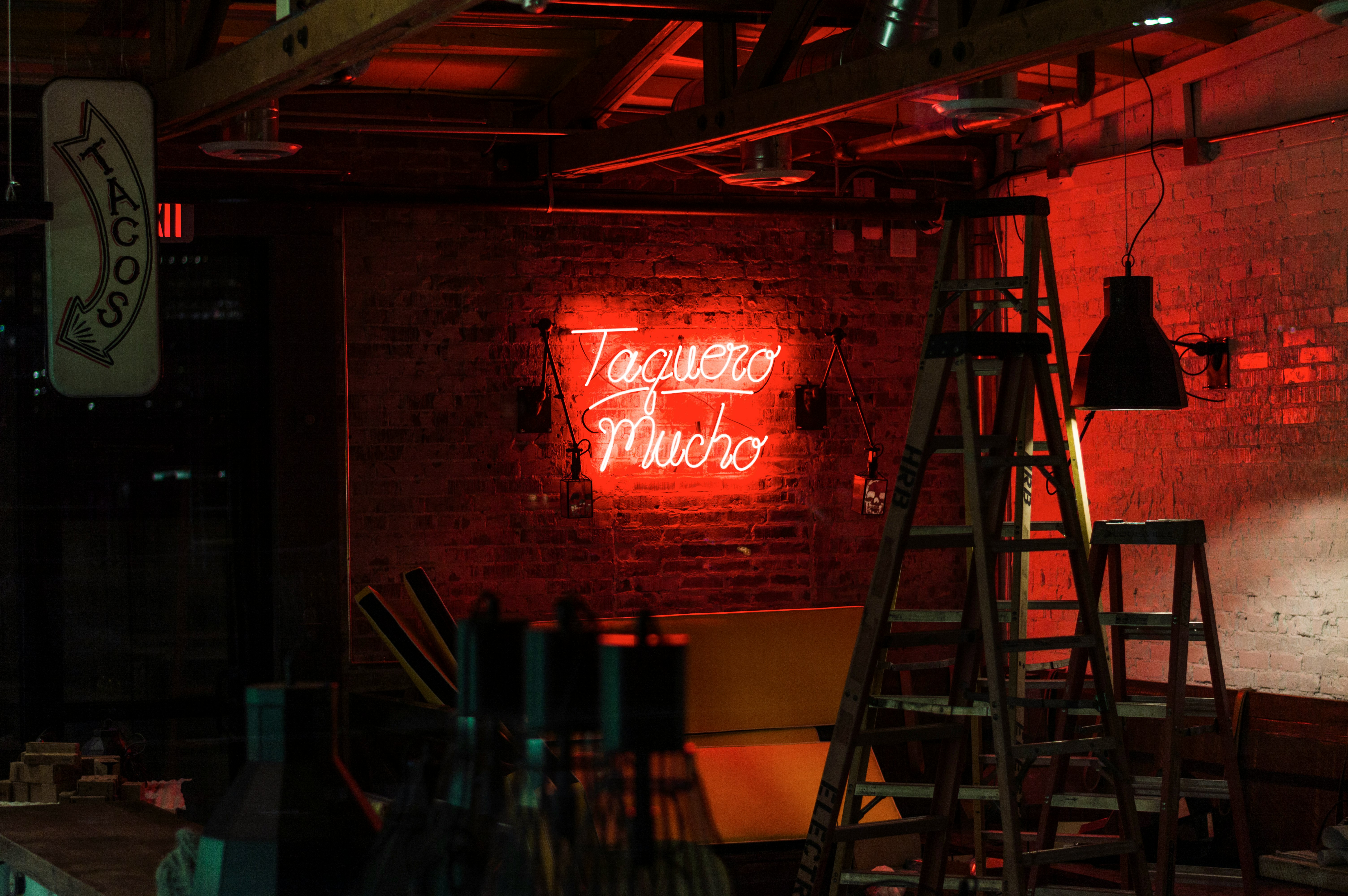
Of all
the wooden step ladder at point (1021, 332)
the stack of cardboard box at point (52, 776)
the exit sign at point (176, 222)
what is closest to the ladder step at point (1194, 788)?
the wooden step ladder at point (1021, 332)

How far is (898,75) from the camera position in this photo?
13.9 ft

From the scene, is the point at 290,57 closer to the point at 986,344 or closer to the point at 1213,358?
the point at 986,344

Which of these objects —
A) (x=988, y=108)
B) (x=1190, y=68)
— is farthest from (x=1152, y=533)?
(x=1190, y=68)

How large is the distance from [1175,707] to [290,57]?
3453mm

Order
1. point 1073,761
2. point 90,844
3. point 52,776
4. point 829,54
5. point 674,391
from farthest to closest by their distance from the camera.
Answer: point 674,391 < point 829,54 < point 1073,761 < point 52,776 < point 90,844

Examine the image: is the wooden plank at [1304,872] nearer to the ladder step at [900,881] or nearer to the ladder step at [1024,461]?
the ladder step at [900,881]

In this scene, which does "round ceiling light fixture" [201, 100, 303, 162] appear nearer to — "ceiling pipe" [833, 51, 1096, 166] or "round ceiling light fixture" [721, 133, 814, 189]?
"round ceiling light fixture" [721, 133, 814, 189]

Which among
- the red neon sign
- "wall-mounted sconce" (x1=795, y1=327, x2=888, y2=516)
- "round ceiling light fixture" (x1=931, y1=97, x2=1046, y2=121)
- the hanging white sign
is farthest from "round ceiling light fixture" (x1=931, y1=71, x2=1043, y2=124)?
"wall-mounted sconce" (x1=795, y1=327, x2=888, y2=516)

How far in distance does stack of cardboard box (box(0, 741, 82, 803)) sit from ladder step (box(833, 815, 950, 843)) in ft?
6.58

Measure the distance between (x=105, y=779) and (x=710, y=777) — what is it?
3955mm

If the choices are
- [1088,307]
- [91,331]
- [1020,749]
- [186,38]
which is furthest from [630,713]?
[1088,307]

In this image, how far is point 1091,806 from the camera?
14.2ft

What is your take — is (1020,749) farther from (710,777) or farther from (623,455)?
(623,455)

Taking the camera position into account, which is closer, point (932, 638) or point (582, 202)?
point (932, 638)
